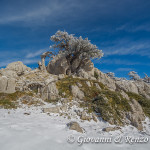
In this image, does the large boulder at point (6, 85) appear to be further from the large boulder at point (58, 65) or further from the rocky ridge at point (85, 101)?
the large boulder at point (58, 65)

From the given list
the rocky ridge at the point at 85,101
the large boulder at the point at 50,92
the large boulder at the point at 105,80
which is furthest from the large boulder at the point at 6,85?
the large boulder at the point at 105,80

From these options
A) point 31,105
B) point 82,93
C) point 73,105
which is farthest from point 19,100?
point 82,93

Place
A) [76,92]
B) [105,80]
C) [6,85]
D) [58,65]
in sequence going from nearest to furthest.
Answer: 1. [6,85]
2. [76,92]
3. [105,80]
4. [58,65]

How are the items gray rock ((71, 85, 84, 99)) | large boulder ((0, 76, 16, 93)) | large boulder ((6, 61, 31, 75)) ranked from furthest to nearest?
large boulder ((6, 61, 31, 75)), gray rock ((71, 85, 84, 99)), large boulder ((0, 76, 16, 93))

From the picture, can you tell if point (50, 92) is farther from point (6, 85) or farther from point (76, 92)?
point (6, 85)

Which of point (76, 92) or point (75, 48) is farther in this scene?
point (75, 48)

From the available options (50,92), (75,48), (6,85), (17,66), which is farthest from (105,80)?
(17,66)

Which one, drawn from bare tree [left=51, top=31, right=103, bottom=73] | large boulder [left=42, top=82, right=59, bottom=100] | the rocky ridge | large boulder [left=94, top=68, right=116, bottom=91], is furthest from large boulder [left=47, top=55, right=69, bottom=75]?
large boulder [left=42, top=82, right=59, bottom=100]

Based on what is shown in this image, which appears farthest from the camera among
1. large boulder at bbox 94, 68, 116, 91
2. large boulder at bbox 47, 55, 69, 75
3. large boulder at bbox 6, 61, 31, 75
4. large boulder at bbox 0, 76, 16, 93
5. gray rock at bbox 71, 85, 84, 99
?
large boulder at bbox 6, 61, 31, 75

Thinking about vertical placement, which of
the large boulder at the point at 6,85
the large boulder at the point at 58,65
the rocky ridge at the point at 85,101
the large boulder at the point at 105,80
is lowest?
the rocky ridge at the point at 85,101

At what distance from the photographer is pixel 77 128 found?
24.4 ft

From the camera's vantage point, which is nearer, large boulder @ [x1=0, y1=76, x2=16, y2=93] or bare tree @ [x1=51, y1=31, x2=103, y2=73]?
large boulder @ [x1=0, y1=76, x2=16, y2=93]

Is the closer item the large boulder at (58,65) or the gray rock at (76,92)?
the gray rock at (76,92)

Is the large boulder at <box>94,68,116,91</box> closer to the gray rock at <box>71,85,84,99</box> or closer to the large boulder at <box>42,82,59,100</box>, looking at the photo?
the gray rock at <box>71,85,84,99</box>
